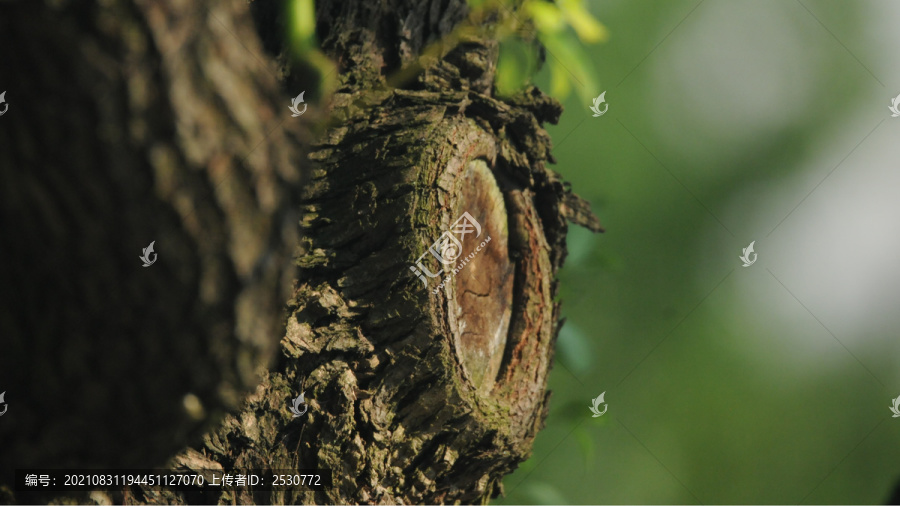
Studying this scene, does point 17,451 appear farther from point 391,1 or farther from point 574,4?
point 574,4

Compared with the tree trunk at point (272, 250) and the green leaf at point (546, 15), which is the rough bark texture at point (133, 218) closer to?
the tree trunk at point (272, 250)

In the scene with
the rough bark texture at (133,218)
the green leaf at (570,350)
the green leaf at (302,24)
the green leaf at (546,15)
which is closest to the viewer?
the rough bark texture at (133,218)
